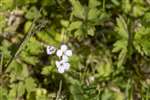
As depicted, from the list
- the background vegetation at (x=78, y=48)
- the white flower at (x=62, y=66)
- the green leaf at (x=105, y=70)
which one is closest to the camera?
the white flower at (x=62, y=66)

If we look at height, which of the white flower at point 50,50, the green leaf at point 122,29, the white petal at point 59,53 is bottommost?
the white petal at point 59,53

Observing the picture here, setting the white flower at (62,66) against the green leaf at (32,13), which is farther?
the green leaf at (32,13)

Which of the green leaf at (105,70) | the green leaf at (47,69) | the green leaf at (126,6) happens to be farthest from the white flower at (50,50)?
the green leaf at (126,6)

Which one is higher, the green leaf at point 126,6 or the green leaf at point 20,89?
the green leaf at point 126,6

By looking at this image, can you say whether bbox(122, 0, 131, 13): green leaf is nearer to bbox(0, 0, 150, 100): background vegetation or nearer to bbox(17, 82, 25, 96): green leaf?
bbox(0, 0, 150, 100): background vegetation

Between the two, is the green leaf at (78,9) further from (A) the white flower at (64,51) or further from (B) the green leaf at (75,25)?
(A) the white flower at (64,51)

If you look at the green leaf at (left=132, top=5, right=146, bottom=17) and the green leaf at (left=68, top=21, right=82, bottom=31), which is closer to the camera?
the green leaf at (left=68, top=21, right=82, bottom=31)

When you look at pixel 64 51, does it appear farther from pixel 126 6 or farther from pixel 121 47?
pixel 126 6

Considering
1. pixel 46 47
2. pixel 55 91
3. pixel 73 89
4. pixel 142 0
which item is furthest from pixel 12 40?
pixel 142 0

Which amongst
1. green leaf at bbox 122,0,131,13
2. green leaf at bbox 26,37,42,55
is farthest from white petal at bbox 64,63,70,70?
green leaf at bbox 122,0,131,13

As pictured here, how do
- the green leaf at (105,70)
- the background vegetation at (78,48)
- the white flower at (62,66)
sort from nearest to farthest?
the white flower at (62,66)
the background vegetation at (78,48)
the green leaf at (105,70)

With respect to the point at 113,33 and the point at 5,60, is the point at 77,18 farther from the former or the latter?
the point at 5,60
